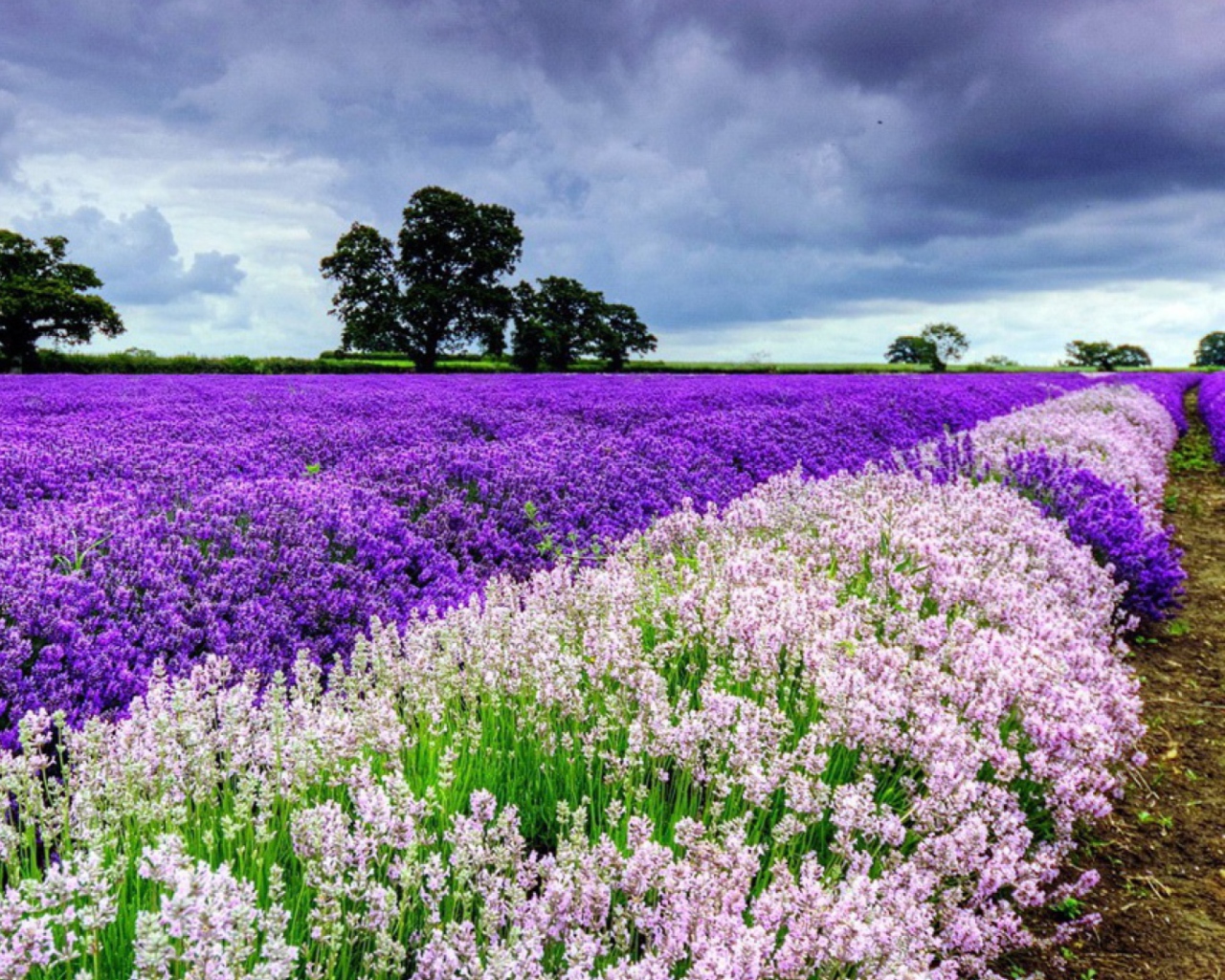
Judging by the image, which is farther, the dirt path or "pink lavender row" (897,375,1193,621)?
"pink lavender row" (897,375,1193,621)

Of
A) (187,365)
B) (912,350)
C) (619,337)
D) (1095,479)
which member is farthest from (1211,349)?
(1095,479)

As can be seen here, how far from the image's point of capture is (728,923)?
1.74m

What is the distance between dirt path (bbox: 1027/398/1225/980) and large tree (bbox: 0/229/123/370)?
38.7 m

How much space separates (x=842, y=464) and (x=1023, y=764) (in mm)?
6508

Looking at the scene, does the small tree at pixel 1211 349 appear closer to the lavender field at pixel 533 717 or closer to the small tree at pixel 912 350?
the small tree at pixel 912 350

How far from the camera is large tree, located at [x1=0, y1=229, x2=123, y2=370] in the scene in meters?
34.0

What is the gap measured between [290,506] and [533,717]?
2937 millimetres

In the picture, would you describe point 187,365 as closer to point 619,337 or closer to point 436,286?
point 436,286

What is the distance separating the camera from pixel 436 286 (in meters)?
38.3

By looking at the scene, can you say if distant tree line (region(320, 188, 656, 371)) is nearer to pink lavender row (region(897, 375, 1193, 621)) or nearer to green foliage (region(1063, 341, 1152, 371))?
pink lavender row (region(897, 375, 1193, 621))

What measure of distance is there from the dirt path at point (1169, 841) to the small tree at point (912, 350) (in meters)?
75.1

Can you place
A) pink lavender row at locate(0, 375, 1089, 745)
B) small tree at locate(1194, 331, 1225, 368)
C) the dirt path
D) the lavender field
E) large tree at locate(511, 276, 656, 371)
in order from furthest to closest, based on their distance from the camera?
small tree at locate(1194, 331, 1225, 368), large tree at locate(511, 276, 656, 371), pink lavender row at locate(0, 375, 1089, 745), the dirt path, the lavender field

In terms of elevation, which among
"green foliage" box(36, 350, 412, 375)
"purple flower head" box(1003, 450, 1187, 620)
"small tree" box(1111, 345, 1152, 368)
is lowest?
"purple flower head" box(1003, 450, 1187, 620)

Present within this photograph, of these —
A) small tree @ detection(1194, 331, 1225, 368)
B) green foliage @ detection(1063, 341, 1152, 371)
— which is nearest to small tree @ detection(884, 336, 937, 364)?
green foliage @ detection(1063, 341, 1152, 371)
